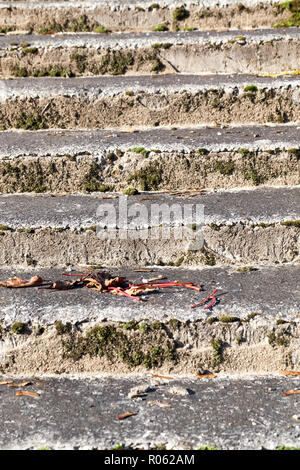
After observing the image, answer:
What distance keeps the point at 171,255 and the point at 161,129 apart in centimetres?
116

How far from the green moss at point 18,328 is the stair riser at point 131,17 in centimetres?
295

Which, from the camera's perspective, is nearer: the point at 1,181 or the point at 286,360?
the point at 286,360

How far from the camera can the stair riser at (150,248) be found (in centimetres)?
271

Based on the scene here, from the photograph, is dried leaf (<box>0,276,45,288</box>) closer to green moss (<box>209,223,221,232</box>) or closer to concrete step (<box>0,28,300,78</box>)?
green moss (<box>209,223,221,232</box>)

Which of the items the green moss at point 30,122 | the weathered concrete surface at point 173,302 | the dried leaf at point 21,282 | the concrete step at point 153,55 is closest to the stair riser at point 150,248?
the weathered concrete surface at point 173,302

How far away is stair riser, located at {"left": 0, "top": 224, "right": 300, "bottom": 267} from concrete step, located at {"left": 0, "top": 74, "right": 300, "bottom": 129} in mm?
1168

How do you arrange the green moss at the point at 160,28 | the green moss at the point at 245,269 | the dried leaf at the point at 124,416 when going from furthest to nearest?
the green moss at the point at 160,28
the green moss at the point at 245,269
the dried leaf at the point at 124,416

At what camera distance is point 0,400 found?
209 centimetres

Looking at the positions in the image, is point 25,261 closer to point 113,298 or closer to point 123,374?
point 113,298

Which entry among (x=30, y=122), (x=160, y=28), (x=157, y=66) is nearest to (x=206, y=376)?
(x=30, y=122)

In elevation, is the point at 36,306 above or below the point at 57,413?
above

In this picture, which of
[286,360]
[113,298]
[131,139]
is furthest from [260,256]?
[131,139]

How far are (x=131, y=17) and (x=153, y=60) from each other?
2.11ft

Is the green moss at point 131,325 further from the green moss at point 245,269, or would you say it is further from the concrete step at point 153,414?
the green moss at point 245,269
